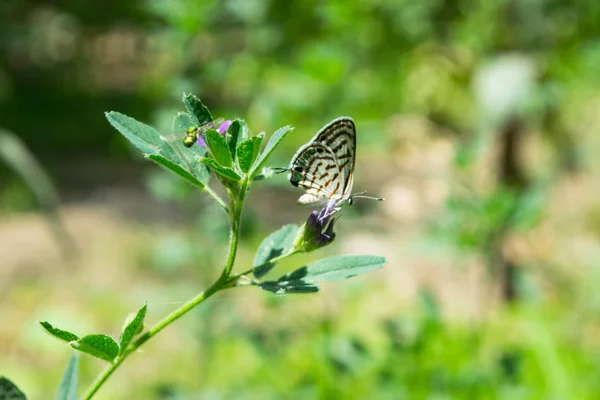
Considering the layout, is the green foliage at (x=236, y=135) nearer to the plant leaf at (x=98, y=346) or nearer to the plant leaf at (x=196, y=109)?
the plant leaf at (x=196, y=109)

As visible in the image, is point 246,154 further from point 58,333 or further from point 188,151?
point 58,333

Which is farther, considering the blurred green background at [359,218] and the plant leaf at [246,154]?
the blurred green background at [359,218]

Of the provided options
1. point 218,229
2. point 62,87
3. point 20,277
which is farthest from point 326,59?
point 62,87

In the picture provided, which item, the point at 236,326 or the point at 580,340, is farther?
the point at 580,340

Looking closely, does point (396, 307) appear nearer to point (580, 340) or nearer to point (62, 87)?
point (580, 340)

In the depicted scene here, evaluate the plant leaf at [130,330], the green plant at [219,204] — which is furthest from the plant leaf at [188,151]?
the plant leaf at [130,330]

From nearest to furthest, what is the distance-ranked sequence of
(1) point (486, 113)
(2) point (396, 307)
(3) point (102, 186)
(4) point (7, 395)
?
(4) point (7, 395) → (1) point (486, 113) → (2) point (396, 307) → (3) point (102, 186)

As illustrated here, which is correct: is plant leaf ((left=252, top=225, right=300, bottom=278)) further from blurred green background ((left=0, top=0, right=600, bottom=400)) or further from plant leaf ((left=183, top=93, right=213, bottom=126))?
blurred green background ((left=0, top=0, right=600, bottom=400))
